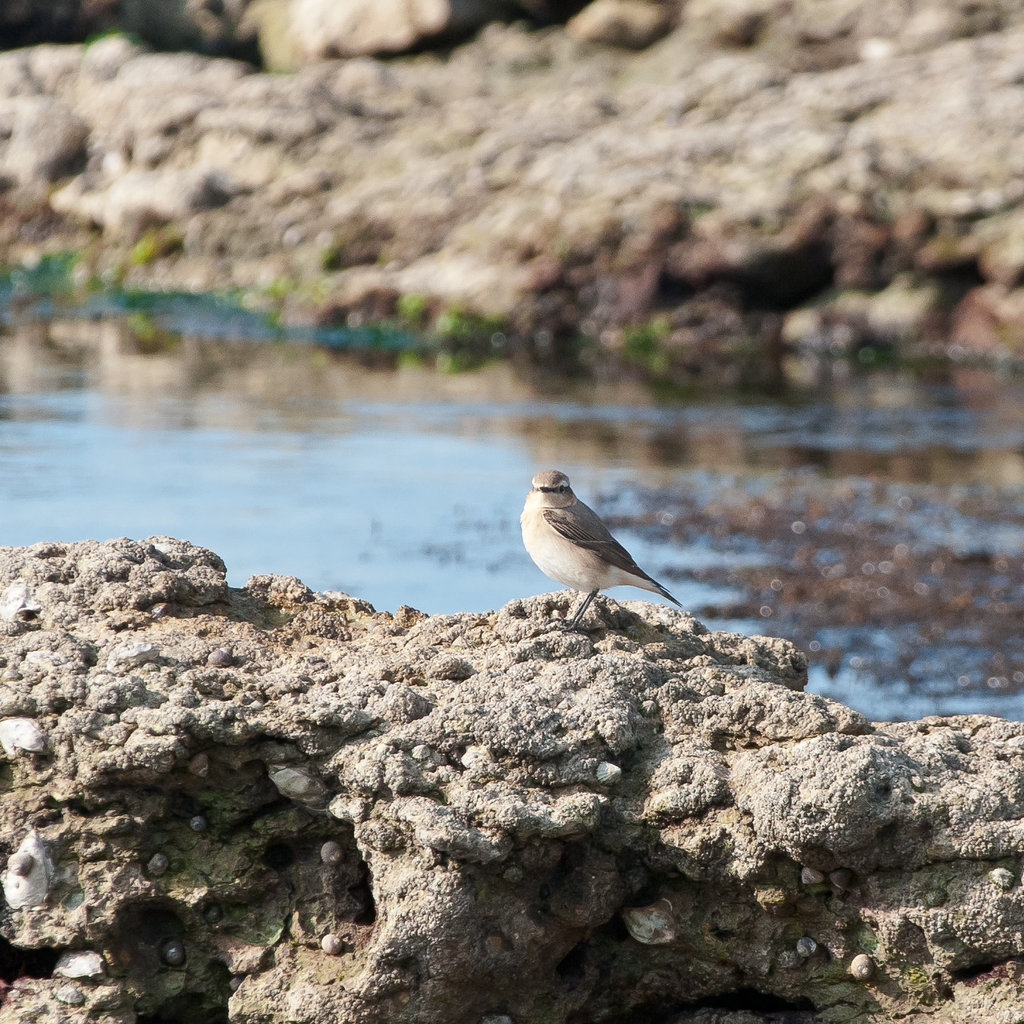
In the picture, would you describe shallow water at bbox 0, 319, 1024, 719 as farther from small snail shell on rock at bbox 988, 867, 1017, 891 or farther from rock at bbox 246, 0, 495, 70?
rock at bbox 246, 0, 495, 70

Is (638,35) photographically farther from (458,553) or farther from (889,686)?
(889,686)

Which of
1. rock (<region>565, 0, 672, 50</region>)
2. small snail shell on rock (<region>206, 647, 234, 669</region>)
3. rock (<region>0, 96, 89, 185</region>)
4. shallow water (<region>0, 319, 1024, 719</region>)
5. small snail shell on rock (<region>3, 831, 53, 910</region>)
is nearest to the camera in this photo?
small snail shell on rock (<region>3, 831, 53, 910</region>)

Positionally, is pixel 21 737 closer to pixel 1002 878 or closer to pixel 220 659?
pixel 220 659

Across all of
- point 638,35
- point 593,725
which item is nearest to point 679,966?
point 593,725

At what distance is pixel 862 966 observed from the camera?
4.46m

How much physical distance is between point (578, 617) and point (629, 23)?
36929 millimetres

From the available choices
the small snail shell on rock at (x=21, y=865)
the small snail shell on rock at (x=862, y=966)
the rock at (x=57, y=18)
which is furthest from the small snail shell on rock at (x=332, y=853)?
the rock at (x=57, y=18)

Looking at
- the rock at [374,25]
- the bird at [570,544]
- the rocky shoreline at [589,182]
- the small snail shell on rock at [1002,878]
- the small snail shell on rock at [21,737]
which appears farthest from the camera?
the rock at [374,25]

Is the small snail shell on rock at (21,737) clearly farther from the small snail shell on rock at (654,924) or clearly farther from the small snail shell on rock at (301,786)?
the small snail shell on rock at (654,924)

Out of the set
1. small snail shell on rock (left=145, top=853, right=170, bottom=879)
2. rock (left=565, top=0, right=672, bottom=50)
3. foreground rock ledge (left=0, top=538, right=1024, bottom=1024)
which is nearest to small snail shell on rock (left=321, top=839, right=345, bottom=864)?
foreground rock ledge (left=0, top=538, right=1024, bottom=1024)

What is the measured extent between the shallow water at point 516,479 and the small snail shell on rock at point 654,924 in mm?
5465

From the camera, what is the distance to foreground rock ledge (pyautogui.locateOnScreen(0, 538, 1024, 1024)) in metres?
4.35

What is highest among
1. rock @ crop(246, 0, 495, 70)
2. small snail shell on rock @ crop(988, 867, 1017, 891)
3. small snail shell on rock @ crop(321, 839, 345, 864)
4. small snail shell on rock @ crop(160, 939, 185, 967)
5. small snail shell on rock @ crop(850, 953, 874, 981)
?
rock @ crop(246, 0, 495, 70)

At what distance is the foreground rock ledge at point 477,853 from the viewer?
435 cm
